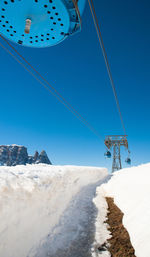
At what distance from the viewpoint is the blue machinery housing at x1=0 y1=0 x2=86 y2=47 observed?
1.25 metres

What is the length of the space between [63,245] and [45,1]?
427 cm

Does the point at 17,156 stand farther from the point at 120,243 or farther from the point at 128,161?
the point at 120,243

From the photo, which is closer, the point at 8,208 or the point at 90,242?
the point at 8,208

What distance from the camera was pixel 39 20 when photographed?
1359 mm

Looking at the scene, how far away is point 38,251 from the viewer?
9.31ft

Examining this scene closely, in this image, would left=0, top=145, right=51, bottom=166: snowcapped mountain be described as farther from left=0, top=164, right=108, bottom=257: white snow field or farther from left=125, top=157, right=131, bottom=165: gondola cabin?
left=0, top=164, right=108, bottom=257: white snow field

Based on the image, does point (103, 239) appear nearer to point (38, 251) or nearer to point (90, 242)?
point (90, 242)

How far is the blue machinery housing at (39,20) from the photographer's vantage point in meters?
1.25

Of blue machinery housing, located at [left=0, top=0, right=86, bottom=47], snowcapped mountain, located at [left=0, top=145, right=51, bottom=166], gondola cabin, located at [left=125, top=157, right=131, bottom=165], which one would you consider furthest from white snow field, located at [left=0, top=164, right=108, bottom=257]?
snowcapped mountain, located at [left=0, top=145, right=51, bottom=166]

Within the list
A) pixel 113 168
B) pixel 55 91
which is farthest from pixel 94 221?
pixel 113 168

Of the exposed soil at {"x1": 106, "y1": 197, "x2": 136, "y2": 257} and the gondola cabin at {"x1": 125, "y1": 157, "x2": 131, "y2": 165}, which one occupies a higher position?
the gondola cabin at {"x1": 125, "y1": 157, "x2": 131, "y2": 165}

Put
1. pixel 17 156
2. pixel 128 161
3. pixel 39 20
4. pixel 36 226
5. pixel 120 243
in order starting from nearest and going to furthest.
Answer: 1. pixel 39 20
2. pixel 120 243
3. pixel 36 226
4. pixel 128 161
5. pixel 17 156

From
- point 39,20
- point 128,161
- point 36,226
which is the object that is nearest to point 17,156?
point 128,161

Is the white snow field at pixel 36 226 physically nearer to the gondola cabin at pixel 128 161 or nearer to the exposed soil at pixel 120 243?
the exposed soil at pixel 120 243
